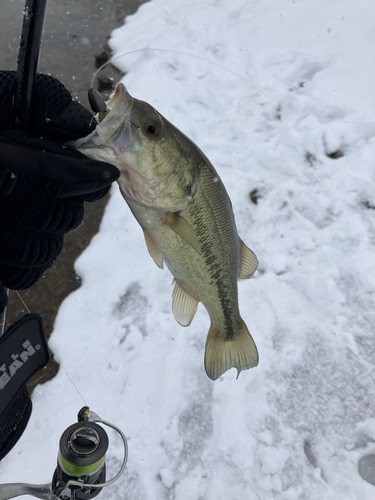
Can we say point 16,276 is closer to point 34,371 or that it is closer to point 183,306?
point 34,371

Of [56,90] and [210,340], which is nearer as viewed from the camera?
[56,90]

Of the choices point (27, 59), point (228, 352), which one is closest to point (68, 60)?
point (27, 59)

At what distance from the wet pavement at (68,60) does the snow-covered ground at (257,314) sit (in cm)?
11

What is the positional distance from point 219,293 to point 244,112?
9.38 ft

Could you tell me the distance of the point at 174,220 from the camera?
141cm

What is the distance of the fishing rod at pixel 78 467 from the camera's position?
1342 millimetres

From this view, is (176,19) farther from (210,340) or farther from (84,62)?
(210,340)

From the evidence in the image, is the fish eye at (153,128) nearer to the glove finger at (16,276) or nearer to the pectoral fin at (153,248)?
the pectoral fin at (153,248)

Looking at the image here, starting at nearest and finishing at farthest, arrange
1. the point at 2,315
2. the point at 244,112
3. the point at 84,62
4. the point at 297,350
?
1. the point at 2,315
2. the point at 297,350
3. the point at 244,112
4. the point at 84,62

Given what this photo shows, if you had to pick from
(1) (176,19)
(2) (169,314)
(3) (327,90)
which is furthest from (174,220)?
(1) (176,19)

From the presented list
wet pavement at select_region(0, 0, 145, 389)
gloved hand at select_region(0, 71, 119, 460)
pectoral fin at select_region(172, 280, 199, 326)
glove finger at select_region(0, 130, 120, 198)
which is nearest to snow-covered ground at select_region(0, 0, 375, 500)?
wet pavement at select_region(0, 0, 145, 389)

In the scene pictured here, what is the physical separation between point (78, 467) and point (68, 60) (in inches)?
Answer: 173

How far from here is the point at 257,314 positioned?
Answer: 9.09 ft

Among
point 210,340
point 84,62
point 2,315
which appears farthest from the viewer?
point 84,62
